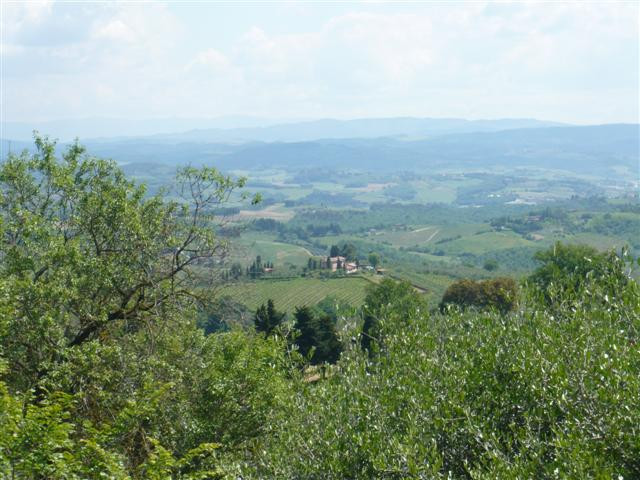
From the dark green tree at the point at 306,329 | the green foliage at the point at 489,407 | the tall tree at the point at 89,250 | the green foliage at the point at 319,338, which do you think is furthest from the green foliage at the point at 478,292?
the green foliage at the point at 489,407

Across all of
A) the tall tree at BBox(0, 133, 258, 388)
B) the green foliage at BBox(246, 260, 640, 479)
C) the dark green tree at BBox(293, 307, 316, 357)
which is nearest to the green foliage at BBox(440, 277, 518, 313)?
the dark green tree at BBox(293, 307, 316, 357)

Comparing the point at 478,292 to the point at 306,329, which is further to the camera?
the point at 478,292

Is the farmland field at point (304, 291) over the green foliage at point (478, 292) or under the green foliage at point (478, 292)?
under

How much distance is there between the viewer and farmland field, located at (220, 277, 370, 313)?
3273 inches

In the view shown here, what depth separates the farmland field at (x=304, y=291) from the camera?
273 ft

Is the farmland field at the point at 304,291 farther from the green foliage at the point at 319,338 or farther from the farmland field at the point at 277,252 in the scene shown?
the green foliage at the point at 319,338

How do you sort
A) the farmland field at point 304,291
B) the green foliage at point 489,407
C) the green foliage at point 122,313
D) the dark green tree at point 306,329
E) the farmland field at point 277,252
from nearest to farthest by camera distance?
the green foliage at point 489,407, the green foliage at point 122,313, the dark green tree at point 306,329, the farmland field at point 304,291, the farmland field at point 277,252

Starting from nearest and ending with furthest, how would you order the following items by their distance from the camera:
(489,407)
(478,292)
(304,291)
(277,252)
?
(489,407) < (478,292) < (304,291) < (277,252)

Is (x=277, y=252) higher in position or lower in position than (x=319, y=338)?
lower

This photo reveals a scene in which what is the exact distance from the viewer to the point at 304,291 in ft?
299

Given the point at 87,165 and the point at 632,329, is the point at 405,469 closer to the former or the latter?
the point at 632,329

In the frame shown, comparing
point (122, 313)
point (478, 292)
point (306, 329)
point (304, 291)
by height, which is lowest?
point (304, 291)

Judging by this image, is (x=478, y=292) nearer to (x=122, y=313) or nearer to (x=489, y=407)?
(x=122, y=313)

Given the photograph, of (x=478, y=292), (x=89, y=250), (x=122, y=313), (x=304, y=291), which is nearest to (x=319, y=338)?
(x=478, y=292)
